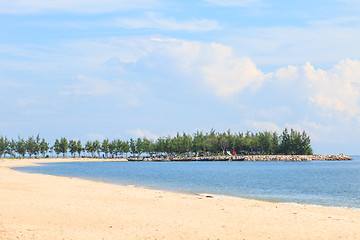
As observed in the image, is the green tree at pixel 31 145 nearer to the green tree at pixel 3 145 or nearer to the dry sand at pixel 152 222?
the green tree at pixel 3 145

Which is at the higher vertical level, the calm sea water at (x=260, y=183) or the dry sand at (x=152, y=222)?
the dry sand at (x=152, y=222)

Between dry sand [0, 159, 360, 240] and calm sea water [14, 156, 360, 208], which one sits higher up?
dry sand [0, 159, 360, 240]

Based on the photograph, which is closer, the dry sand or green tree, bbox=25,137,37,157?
the dry sand

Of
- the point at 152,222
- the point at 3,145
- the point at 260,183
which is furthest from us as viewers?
the point at 3,145

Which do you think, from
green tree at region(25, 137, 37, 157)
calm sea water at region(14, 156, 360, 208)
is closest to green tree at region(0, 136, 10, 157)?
green tree at region(25, 137, 37, 157)

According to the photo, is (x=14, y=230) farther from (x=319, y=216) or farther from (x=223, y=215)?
(x=319, y=216)

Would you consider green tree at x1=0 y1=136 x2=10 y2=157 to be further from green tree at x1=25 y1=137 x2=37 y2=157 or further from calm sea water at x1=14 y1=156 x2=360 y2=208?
calm sea water at x1=14 y1=156 x2=360 y2=208

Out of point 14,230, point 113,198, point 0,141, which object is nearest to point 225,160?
point 0,141

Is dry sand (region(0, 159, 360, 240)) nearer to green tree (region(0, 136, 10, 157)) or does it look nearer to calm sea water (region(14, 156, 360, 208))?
calm sea water (region(14, 156, 360, 208))

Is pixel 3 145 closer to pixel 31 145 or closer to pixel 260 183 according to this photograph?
pixel 31 145

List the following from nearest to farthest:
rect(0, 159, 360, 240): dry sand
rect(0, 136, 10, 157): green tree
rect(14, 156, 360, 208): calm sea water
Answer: rect(0, 159, 360, 240): dry sand, rect(14, 156, 360, 208): calm sea water, rect(0, 136, 10, 157): green tree

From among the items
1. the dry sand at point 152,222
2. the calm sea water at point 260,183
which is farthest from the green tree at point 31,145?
the dry sand at point 152,222

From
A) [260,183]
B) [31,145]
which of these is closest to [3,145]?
[31,145]

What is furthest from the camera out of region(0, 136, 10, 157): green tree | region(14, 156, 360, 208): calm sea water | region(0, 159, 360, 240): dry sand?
region(0, 136, 10, 157): green tree
